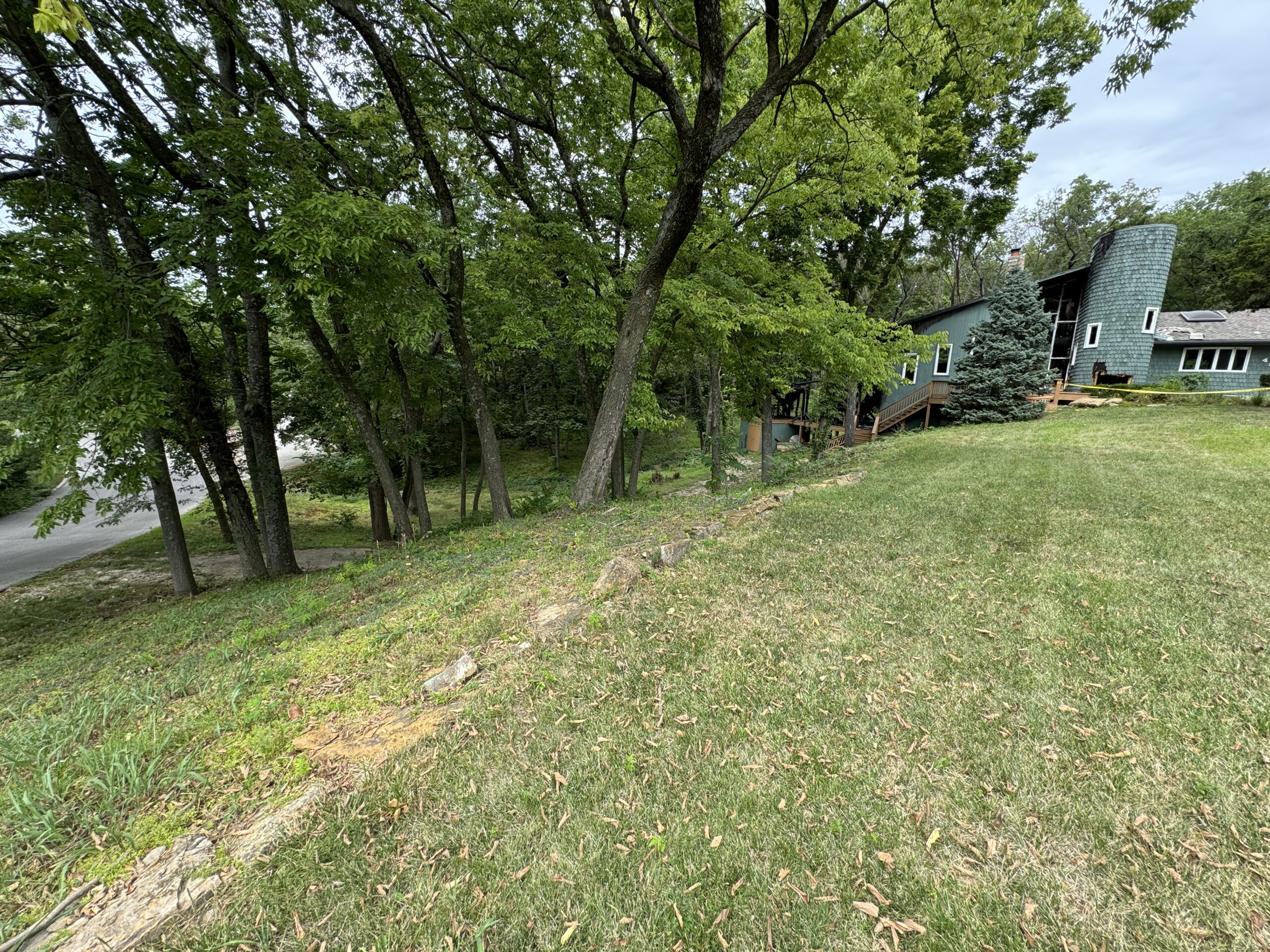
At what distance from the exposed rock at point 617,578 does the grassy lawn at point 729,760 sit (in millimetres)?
215

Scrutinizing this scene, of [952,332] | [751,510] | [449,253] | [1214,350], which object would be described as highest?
[449,253]

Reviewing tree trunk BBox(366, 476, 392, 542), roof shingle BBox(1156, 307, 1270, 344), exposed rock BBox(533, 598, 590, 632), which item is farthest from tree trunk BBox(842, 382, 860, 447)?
exposed rock BBox(533, 598, 590, 632)

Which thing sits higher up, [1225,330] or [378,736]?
[1225,330]

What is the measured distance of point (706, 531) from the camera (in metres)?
6.14

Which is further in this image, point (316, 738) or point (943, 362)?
point (943, 362)

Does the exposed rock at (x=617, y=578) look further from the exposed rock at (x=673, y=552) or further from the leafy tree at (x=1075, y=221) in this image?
the leafy tree at (x=1075, y=221)

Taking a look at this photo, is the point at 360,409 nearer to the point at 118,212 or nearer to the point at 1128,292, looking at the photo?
the point at 118,212

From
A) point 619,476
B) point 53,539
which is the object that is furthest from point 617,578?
point 53,539

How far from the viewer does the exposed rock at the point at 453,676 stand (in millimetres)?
3170

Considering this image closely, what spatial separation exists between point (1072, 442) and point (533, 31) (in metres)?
15.1

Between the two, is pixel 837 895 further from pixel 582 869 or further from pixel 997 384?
pixel 997 384

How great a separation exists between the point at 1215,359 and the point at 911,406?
11.8 m

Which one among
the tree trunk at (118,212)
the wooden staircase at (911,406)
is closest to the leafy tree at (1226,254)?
the wooden staircase at (911,406)

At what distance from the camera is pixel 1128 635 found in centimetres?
351
